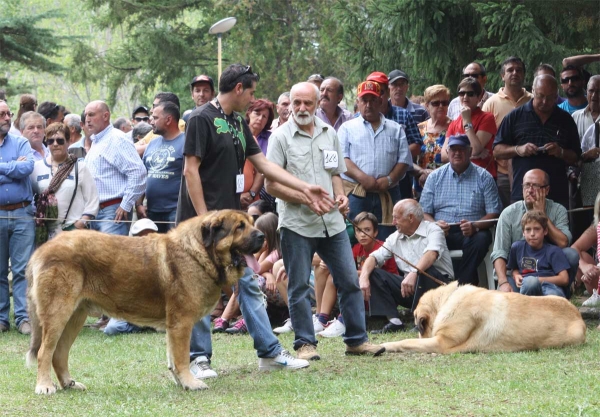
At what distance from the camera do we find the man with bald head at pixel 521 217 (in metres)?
9.42

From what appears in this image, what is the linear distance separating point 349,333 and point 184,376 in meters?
1.88

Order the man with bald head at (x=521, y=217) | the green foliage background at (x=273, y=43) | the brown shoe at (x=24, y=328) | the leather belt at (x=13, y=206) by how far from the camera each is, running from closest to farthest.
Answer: the man with bald head at (x=521, y=217) < the brown shoe at (x=24, y=328) < the leather belt at (x=13, y=206) < the green foliage background at (x=273, y=43)

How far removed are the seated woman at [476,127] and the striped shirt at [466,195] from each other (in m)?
0.51

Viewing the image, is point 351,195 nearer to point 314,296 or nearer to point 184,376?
point 314,296

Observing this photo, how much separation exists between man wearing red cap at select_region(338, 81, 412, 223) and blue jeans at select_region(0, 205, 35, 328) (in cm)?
379

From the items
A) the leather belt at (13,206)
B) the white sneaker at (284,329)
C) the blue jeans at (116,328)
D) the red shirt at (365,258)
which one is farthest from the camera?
the leather belt at (13,206)

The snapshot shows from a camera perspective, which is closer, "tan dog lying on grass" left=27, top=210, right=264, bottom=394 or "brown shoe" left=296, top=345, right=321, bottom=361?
"tan dog lying on grass" left=27, top=210, right=264, bottom=394

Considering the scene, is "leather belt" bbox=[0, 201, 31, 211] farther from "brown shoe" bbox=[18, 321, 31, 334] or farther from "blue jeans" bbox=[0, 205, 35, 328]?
"brown shoe" bbox=[18, 321, 31, 334]

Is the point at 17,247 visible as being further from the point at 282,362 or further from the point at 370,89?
the point at 282,362

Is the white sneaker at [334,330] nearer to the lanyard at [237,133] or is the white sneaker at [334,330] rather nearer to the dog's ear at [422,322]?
the dog's ear at [422,322]

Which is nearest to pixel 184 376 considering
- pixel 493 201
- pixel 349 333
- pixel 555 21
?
pixel 349 333

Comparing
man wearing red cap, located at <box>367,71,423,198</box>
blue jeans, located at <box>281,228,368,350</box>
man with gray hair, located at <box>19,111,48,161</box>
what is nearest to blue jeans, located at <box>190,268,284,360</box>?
blue jeans, located at <box>281,228,368,350</box>

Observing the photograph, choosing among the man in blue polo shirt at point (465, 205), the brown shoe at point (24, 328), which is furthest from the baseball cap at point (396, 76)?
the brown shoe at point (24, 328)

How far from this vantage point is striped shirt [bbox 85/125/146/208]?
1101 cm
